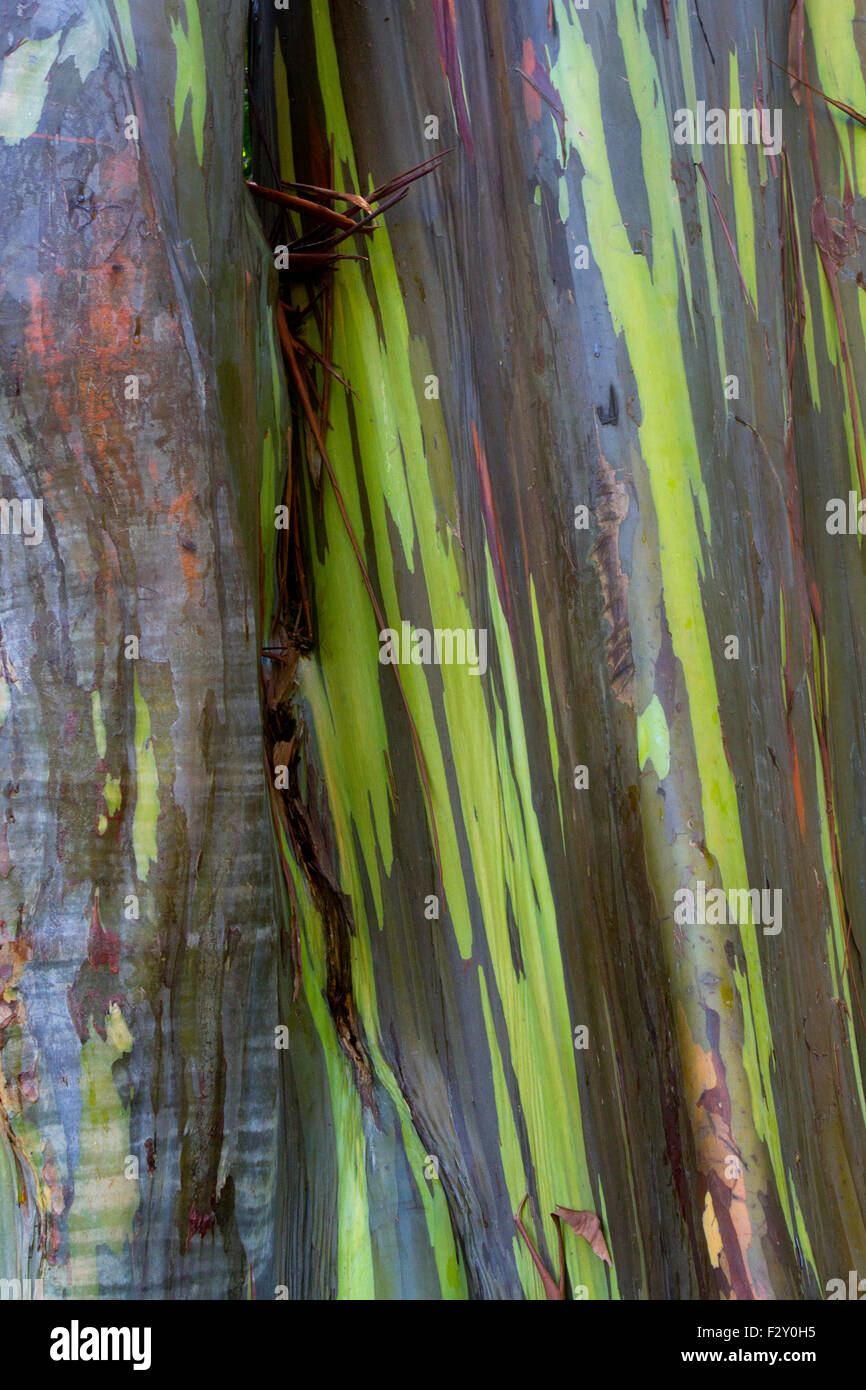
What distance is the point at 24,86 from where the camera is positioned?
2.86 feet

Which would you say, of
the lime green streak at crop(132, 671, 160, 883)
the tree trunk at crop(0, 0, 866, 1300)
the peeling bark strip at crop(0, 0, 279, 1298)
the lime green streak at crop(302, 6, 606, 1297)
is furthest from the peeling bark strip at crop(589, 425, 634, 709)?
the lime green streak at crop(132, 671, 160, 883)

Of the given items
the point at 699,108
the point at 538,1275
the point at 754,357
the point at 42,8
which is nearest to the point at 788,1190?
the point at 538,1275

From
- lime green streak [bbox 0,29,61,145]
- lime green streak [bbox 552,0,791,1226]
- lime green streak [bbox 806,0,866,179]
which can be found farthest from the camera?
lime green streak [bbox 806,0,866,179]

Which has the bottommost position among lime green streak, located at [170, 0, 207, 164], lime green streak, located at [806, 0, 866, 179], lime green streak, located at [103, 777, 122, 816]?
lime green streak, located at [103, 777, 122, 816]

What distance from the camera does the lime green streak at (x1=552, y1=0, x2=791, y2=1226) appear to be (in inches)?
39.6

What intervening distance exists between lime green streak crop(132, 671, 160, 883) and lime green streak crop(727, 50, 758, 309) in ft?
2.75

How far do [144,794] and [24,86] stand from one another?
2.28 ft

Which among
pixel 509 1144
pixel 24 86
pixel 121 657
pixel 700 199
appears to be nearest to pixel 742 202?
pixel 700 199

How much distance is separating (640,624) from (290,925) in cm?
56

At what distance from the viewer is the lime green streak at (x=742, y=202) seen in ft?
3.47

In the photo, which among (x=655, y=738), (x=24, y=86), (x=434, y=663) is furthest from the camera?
(x=434, y=663)

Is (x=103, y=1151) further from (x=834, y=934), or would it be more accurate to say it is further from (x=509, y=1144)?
(x=834, y=934)

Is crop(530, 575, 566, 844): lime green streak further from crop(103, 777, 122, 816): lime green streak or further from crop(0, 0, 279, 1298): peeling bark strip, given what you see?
crop(103, 777, 122, 816): lime green streak
